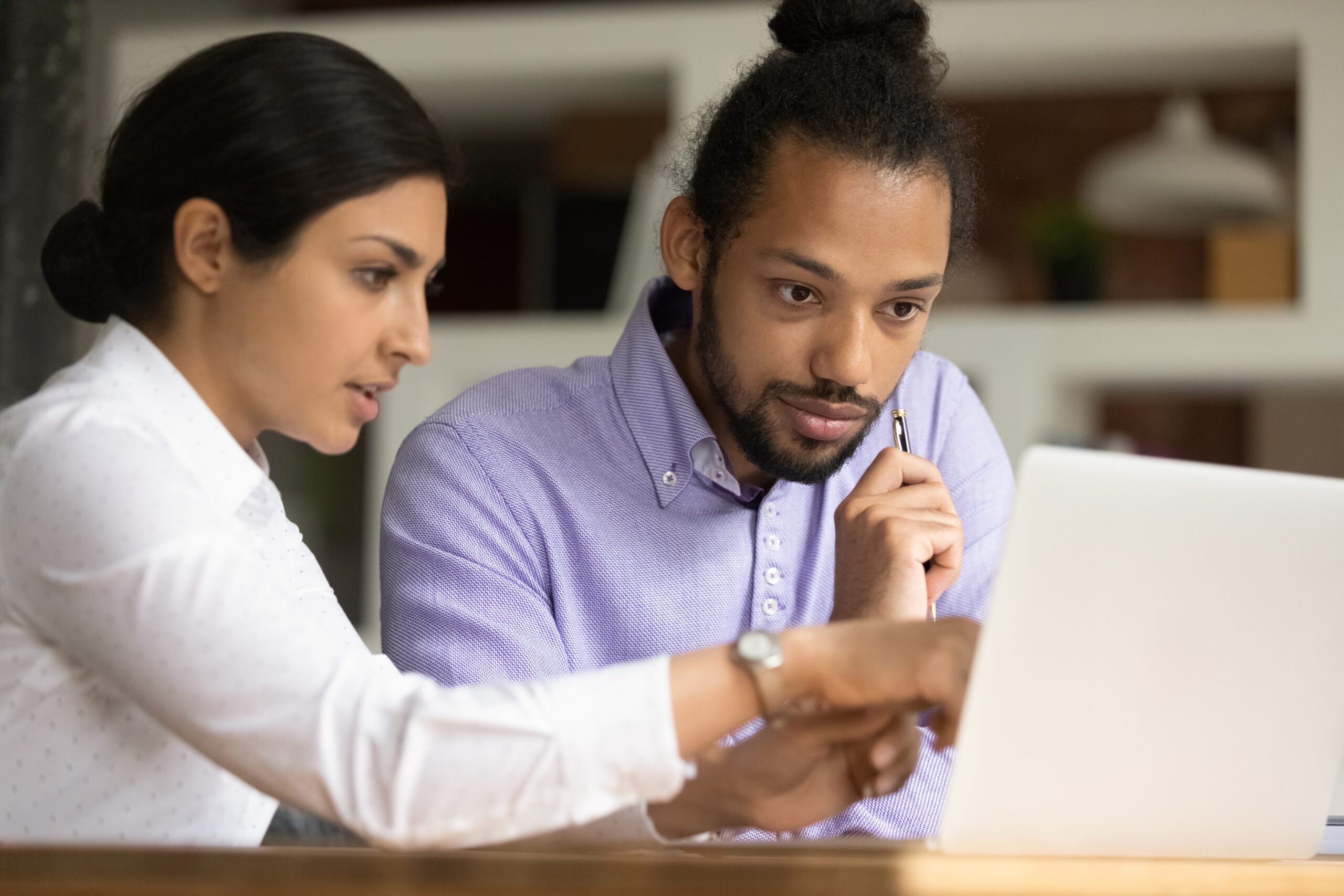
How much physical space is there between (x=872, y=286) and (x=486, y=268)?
396 centimetres

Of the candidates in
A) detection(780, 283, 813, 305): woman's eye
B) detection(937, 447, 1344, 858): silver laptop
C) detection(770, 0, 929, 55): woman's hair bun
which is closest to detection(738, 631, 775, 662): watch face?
detection(937, 447, 1344, 858): silver laptop

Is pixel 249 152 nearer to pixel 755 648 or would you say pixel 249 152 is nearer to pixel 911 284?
pixel 755 648

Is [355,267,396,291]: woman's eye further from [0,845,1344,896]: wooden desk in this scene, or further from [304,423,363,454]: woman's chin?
[0,845,1344,896]: wooden desk

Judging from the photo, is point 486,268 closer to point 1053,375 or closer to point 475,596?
point 1053,375

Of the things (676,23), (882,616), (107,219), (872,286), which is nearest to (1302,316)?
(676,23)

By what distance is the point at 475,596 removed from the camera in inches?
48.3

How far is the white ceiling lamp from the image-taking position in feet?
9.75

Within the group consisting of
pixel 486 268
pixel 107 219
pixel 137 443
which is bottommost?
pixel 486 268

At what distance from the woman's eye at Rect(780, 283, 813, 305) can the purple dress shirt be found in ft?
0.55

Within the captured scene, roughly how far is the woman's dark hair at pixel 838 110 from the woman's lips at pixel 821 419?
20 centimetres

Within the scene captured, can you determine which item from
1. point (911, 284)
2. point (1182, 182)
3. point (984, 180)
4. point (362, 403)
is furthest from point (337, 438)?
point (1182, 182)

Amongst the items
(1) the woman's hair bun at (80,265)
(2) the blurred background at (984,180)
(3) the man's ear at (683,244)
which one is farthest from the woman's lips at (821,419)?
(2) the blurred background at (984,180)

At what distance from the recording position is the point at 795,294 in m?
1.27

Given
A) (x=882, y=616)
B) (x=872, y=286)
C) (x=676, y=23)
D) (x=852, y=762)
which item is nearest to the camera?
(x=852, y=762)
